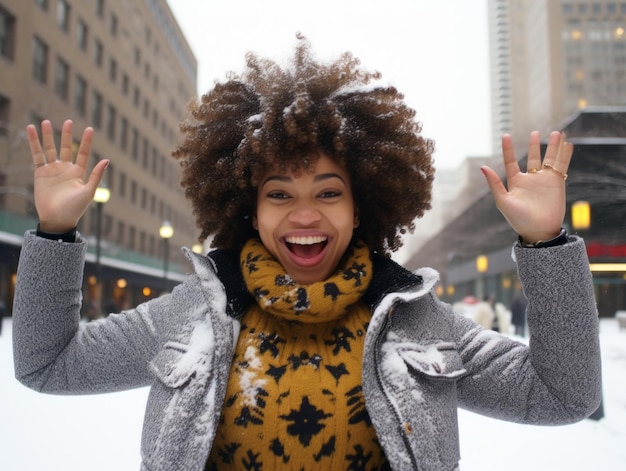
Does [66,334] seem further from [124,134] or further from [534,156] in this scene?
[124,134]

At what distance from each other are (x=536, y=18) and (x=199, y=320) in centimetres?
8604

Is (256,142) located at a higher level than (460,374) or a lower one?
higher

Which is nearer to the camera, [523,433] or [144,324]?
[144,324]

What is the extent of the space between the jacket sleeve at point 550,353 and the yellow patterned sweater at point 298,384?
437 millimetres

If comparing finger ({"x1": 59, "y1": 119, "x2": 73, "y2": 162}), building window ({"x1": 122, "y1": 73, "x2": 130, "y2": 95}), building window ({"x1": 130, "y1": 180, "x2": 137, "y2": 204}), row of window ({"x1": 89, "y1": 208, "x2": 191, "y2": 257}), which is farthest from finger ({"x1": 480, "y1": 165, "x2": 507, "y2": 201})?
building window ({"x1": 122, "y1": 73, "x2": 130, "y2": 95})

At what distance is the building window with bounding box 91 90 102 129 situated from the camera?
1543 inches

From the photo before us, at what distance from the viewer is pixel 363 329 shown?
210 centimetres

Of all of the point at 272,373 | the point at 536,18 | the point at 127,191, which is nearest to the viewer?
the point at 272,373

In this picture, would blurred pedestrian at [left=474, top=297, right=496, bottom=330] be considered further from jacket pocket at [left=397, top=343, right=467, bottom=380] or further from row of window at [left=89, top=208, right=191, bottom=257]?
row of window at [left=89, top=208, right=191, bottom=257]

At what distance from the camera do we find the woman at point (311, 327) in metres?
1.84

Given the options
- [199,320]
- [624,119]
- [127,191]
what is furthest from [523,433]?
[127,191]

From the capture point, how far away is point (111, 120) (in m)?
42.7

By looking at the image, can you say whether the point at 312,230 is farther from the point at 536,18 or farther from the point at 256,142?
the point at 536,18

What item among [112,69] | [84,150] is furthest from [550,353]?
→ [112,69]
